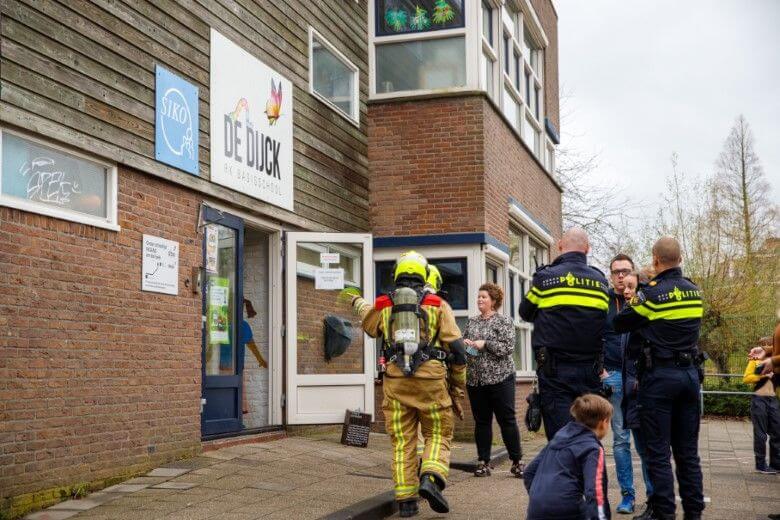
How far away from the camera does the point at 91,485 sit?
773 centimetres

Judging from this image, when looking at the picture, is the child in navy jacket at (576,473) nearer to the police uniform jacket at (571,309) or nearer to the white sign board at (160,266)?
the police uniform jacket at (571,309)

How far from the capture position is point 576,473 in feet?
16.9

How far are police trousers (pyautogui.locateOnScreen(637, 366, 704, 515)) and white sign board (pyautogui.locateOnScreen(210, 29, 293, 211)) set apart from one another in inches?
200

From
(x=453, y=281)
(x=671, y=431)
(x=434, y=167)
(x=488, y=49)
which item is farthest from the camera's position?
(x=488, y=49)

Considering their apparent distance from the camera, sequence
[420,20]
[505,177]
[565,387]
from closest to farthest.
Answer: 1. [565,387]
2. [420,20]
3. [505,177]

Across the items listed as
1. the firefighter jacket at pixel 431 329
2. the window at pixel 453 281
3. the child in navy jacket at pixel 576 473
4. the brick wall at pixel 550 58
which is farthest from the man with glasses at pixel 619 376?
the brick wall at pixel 550 58

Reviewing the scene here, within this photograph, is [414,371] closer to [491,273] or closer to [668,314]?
[668,314]

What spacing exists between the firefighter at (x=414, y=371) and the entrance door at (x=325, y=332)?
13.7 feet

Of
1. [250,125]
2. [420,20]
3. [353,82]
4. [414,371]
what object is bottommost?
[414,371]

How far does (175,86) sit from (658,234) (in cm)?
2412

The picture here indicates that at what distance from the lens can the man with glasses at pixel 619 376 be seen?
766cm

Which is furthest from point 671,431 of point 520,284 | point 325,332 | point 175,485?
point 520,284

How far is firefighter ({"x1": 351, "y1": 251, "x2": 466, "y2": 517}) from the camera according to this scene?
7.36 meters

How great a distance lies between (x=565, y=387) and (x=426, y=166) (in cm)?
748
